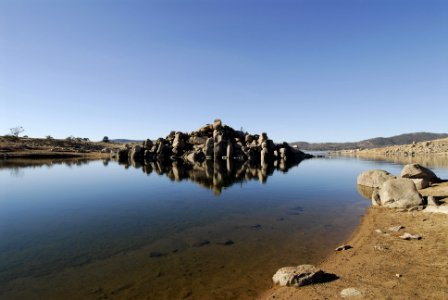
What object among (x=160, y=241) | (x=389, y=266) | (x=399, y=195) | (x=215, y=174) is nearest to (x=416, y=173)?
(x=399, y=195)

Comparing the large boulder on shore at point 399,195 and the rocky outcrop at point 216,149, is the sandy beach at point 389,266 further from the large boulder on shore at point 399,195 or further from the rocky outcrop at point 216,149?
the rocky outcrop at point 216,149

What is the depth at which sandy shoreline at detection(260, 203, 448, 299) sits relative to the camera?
894 centimetres

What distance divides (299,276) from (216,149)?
88.3 m

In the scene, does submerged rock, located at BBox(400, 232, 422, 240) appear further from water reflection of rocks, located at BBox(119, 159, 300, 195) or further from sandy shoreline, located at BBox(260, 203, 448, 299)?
water reflection of rocks, located at BBox(119, 159, 300, 195)

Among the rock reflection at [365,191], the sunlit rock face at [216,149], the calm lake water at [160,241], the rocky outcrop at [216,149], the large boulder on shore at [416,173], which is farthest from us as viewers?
the rocky outcrop at [216,149]

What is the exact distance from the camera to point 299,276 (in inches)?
389

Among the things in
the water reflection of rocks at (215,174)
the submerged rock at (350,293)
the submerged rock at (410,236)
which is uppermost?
the water reflection of rocks at (215,174)

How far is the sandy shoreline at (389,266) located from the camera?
894cm

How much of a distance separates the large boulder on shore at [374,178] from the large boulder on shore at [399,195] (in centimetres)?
1050

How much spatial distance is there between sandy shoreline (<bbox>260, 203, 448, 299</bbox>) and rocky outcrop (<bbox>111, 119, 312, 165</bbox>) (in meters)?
75.7

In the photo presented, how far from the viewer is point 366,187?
33.1 m

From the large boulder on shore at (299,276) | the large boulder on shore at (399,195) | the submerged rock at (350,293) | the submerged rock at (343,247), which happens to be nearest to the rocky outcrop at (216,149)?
the large boulder on shore at (399,195)

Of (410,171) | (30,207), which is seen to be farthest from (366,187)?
(30,207)

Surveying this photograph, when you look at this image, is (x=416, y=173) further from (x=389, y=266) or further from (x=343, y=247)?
(x=389, y=266)
